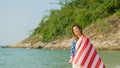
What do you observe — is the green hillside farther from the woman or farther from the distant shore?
the woman

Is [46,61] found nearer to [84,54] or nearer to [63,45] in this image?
[84,54]

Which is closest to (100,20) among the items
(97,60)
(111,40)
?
(111,40)

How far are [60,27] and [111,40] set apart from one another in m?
19.4

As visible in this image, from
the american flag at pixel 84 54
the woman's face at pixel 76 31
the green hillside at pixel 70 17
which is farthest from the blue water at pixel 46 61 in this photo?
the green hillside at pixel 70 17

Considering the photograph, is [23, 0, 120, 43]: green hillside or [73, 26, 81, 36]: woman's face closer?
[73, 26, 81, 36]: woman's face

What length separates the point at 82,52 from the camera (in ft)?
24.2

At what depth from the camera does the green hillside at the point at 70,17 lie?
57.1m

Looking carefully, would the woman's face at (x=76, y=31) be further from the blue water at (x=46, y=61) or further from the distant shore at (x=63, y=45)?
the distant shore at (x=63, y=45)

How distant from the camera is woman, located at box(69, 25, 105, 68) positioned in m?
7.36

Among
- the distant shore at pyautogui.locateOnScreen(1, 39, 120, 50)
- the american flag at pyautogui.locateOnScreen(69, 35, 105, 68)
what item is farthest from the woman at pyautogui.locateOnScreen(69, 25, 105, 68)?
the distant shore at pyautogui.locateOnScreen(1, 39, 120, 50)

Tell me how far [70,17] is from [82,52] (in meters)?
58.1

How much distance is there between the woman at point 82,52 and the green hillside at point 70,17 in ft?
144

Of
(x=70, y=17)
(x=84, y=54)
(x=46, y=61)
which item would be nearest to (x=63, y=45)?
(x=70, y=17)

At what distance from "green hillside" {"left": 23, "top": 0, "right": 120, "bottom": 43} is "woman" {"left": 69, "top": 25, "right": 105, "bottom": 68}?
144 feet
